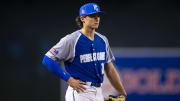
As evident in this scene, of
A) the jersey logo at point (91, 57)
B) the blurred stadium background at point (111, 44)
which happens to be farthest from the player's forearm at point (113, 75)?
the blurred stadium background at point (111, 44)

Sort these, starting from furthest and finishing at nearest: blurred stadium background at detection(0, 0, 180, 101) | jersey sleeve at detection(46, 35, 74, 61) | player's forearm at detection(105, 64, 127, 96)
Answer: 1. blurred stadium background at detection(0, 0, 180, 101)
2. player's forearm at detection(105, 64, 127, 96)
3. jersey sleeve at detection(46, 35, 74, 61)

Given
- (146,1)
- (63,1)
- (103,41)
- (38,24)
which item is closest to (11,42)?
(38,24)

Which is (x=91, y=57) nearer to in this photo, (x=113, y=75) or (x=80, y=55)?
(x=80, y=55)

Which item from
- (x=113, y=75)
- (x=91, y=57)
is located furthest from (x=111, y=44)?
(x=91, y=57)

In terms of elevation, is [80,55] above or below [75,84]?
above

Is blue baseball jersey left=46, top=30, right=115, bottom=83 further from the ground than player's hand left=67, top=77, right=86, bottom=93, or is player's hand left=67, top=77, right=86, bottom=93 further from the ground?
blue baseball jersey left=46, top=30, right=115, bottom=83

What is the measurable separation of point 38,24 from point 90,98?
278cm

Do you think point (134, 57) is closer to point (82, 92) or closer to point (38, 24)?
point (38, 24)

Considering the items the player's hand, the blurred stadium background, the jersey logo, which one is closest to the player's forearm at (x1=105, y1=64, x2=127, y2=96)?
the jersey logo

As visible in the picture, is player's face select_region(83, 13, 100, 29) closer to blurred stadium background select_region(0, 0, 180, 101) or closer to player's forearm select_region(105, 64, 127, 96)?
player's forearm select_region(105, 64, 127, 96)

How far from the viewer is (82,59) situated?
3.25 m

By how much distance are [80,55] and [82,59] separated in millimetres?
38

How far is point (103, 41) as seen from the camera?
346 centimetres

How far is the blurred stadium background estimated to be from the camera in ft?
19.0
